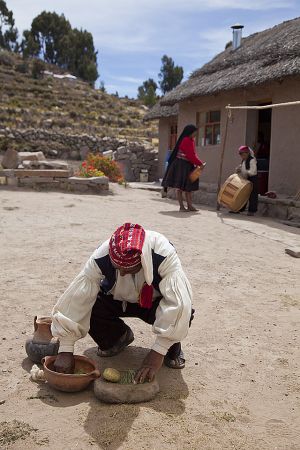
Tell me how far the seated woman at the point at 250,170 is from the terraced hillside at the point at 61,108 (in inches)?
660

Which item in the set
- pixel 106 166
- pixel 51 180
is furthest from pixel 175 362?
pixel 106 166

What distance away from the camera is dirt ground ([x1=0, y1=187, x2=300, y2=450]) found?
2.19 metres

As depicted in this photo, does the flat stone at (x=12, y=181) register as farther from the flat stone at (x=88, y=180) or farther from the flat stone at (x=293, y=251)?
the flat stone at (x=293, y=251)

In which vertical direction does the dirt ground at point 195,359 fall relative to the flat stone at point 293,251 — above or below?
below

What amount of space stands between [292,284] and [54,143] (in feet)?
67.4

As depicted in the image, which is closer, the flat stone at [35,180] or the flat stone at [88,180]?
the flat stone at [35,180]

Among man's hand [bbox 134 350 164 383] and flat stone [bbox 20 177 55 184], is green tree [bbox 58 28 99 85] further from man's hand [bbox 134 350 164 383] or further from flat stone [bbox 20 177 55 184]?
man's hand [bbox 134 350 164 383]

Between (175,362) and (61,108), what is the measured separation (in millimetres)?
34262

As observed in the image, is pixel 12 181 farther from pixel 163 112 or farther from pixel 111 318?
pixel 111 318

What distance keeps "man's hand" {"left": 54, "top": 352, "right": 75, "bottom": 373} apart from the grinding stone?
0.19 m

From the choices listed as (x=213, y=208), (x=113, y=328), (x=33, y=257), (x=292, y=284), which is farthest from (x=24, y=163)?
(x=113, y=328)

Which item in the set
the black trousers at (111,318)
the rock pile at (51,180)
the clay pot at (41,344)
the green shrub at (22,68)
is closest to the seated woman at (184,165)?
the rock pile at (51,180)

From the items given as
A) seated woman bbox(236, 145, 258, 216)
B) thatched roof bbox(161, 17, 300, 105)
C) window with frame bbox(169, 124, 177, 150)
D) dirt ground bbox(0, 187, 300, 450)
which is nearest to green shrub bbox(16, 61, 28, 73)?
window with frame bbox(169, 124, 177, 150)

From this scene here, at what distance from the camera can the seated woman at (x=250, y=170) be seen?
888 cm
